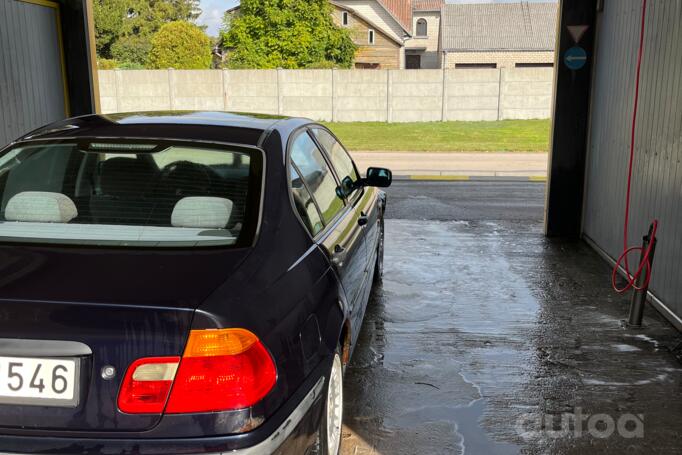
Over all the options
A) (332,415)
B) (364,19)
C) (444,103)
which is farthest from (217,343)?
(364,19)

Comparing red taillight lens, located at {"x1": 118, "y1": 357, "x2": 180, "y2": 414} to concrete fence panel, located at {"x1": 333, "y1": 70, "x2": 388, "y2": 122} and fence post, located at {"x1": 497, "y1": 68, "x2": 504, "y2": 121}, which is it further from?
fence post, located at {"x1": 497, "y1": 68, "x2": 504, "y2": 121}

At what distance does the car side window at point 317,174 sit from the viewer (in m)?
3.33

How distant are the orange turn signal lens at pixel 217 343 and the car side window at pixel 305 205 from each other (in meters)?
0.94

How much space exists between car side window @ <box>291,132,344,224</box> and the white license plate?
157cm

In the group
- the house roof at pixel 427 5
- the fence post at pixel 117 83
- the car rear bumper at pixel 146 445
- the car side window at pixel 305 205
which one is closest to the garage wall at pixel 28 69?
the car side window at pixel 305 205

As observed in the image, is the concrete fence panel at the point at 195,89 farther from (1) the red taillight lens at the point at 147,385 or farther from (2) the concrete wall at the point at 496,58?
(2) the concrete wall at the point at 496,58

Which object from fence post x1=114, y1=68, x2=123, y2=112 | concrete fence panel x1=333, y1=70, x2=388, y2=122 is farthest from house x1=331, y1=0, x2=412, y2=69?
fence post x1=114, y1=68, x2=123, y2=112

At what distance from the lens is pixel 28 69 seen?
650 centimetres

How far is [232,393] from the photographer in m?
2.00

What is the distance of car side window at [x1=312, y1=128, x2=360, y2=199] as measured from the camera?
423 centimetres

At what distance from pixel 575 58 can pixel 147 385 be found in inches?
276

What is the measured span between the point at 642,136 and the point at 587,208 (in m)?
2.08

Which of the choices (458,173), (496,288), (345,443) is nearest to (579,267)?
(496,288)

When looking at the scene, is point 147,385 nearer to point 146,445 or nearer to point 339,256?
point 146,445
